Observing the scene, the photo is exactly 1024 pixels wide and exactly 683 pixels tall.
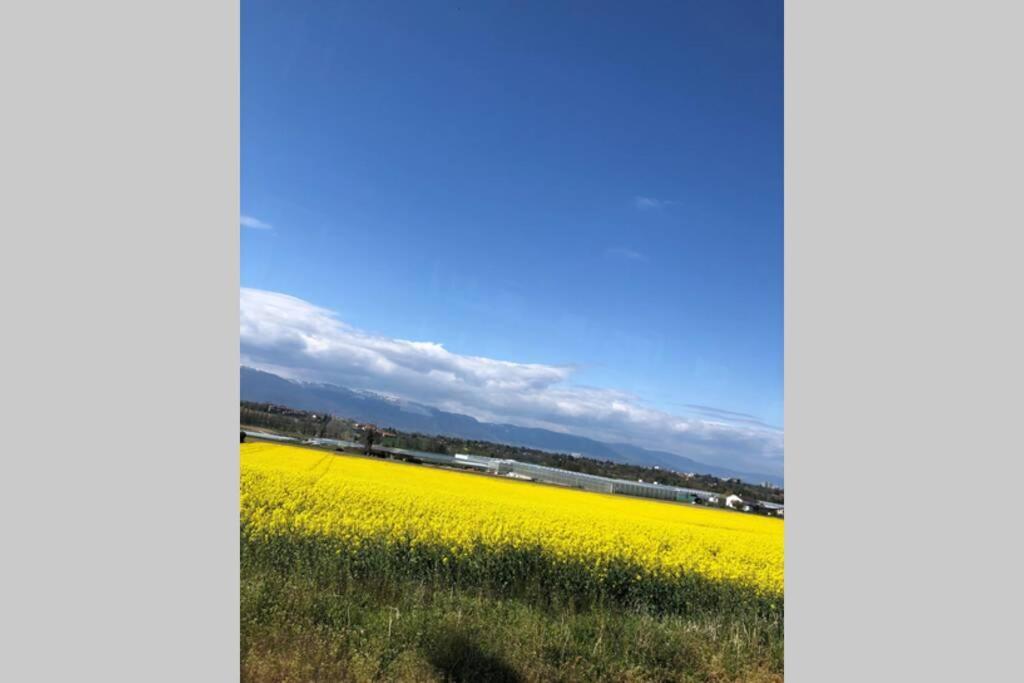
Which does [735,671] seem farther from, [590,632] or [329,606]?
[329,606]

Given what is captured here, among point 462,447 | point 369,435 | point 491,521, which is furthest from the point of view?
point 491,521

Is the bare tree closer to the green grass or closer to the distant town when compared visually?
the distant town

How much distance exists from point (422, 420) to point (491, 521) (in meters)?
1.78

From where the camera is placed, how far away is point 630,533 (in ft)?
19.8

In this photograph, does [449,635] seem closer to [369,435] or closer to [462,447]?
[462,447]

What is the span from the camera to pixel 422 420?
460cm

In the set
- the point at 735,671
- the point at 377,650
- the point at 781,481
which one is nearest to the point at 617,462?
the point at 781,481

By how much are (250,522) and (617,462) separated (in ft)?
9.91

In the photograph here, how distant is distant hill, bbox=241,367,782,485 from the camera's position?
4258 mm

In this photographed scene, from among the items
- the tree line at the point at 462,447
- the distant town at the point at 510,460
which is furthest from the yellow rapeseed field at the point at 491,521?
the tree line at the point at 462,447

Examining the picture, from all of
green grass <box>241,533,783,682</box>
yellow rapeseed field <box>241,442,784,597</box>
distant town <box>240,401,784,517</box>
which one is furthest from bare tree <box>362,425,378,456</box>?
green grass <box>241,533,783,682</box>

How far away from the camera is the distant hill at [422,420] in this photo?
4258 millimetres

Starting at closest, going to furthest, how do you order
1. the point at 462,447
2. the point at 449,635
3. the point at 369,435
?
the point at 449,635
the point at 369,435
the point at 462,447

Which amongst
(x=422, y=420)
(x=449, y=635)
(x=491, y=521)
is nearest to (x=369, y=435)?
(x=422, y=420)
